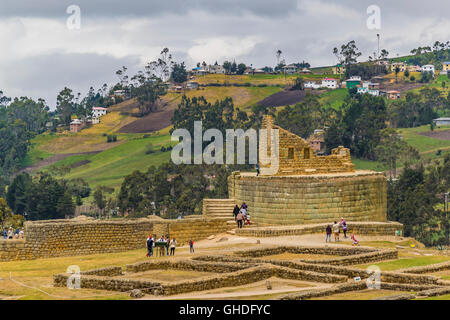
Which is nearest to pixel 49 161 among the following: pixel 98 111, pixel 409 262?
pixel 98 111

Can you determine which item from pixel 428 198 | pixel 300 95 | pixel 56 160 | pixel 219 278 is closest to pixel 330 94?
pixel 300 95

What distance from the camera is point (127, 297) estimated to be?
2672 centimetres

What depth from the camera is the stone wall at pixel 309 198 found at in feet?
144

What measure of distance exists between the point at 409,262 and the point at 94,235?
569 inches

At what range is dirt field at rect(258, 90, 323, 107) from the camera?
147875mm

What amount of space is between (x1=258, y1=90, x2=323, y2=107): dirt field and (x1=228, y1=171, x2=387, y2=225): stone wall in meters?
100

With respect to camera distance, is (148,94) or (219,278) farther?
(148,94)

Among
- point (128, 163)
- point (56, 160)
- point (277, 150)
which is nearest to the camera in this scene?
point (277, 150)

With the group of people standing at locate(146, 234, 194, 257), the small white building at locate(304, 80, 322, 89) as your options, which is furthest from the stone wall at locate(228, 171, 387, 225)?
the small white building at locate(304, 80, 322, 89)

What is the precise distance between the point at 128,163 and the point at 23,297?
96.1 meters

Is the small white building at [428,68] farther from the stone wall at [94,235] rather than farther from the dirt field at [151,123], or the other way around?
the stone wall at [94,235]

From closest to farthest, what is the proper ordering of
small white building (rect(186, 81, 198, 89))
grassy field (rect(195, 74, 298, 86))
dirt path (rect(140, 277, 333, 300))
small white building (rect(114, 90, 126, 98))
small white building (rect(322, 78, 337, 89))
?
dirt path (rect(140, 277, 333, 300)), small white building (rect(322, 78, 337, 89)), small white building (rect(186, 81, 198, 89)), grassy field (rect(195, 74, 298, 86)), small white building (rect(114, 90, 126, 98))

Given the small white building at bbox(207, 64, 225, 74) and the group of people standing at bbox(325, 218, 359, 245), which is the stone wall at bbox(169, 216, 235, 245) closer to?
the group of people standing at bbox(325, 218, 359, 245)
